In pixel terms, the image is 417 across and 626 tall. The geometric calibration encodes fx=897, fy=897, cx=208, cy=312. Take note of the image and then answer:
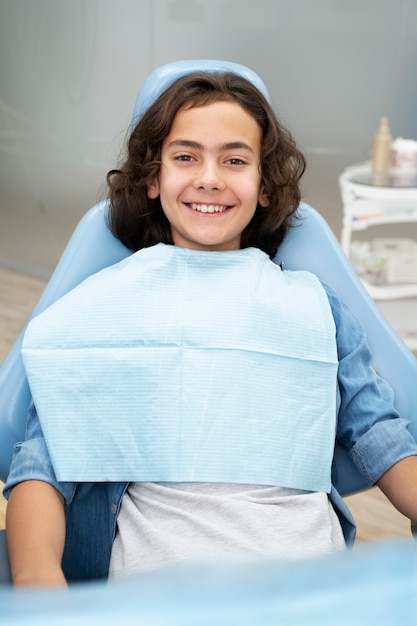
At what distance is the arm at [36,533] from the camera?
38.3 inches

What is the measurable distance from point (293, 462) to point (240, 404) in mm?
104

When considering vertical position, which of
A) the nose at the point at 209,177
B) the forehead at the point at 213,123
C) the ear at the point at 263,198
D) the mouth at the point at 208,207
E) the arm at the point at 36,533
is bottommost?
the arm at the point at 36,533

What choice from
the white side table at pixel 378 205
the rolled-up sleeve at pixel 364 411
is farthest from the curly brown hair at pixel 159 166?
the white side table at pixel 378 205

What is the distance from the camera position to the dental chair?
126cm

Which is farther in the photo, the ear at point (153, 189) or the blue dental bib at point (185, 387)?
the ear at point (153, 189)

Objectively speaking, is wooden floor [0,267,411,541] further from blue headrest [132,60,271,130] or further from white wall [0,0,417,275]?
blue headrest [132,60,271,130]

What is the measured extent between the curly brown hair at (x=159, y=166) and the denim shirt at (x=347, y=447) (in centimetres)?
19

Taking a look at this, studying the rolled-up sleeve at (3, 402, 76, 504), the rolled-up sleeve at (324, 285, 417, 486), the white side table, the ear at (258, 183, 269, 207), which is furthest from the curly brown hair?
the white side table

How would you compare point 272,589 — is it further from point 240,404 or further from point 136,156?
point 136,156

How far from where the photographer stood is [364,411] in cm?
124

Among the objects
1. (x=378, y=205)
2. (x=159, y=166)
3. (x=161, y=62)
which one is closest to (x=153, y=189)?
(x=159, y=166)

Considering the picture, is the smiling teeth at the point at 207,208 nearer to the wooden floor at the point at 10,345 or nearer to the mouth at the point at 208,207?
the mouth at the point at 208,207

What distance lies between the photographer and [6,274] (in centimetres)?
374

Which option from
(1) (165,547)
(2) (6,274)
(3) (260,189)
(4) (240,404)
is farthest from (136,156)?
(2) (6,274)
